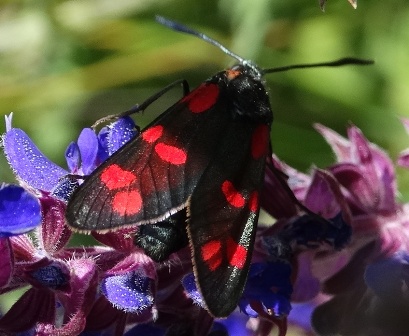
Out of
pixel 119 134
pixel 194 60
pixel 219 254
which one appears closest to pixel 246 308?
pixel 219 254

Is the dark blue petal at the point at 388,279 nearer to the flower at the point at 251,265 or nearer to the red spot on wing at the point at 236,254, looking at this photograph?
the flower at the point at 251,265

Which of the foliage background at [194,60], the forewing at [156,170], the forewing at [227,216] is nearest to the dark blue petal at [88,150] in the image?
the forewing at [156,170]

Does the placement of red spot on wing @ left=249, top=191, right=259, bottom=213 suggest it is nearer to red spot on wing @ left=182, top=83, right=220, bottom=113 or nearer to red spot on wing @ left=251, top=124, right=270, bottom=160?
red spot on wing @ left=251, top=124, right=270, bottom=160

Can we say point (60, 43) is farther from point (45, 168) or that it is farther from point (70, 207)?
point (70, 207)

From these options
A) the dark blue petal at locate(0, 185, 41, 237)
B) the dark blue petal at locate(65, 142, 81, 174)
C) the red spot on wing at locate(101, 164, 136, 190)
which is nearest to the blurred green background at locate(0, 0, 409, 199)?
the dark blue petal at locate(65, 142, 81, 174)

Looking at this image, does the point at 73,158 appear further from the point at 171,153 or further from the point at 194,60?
the point at 194,60

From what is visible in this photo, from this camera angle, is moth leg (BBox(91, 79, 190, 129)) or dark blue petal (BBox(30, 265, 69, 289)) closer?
dark blue petal (BBox(30, 265, 69, 289))

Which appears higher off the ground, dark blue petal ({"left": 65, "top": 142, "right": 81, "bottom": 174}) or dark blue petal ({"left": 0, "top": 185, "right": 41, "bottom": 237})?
dark blue petal ({"left": 0, "top": 185, "right": 41, "bottom": 237})
